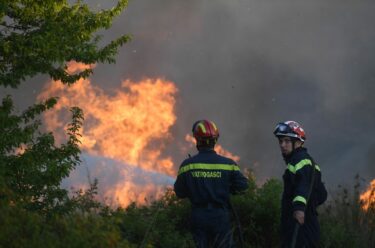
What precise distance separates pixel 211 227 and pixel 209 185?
0.51 meters

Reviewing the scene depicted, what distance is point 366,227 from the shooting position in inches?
404

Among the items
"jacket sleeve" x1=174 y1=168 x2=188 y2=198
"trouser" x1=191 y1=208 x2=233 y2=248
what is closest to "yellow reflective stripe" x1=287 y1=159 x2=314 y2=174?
"trouser" x1=191 y1=208 x2=233 y2=248

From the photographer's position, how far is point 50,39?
10789mm

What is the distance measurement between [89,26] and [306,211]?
7182 mm

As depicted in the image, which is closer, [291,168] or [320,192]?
[291,168]

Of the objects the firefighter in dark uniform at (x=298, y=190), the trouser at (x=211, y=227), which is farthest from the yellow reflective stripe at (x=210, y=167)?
the firefighter in dark uniform at (x=298, y=190)

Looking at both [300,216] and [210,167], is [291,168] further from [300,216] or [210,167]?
[210,167]

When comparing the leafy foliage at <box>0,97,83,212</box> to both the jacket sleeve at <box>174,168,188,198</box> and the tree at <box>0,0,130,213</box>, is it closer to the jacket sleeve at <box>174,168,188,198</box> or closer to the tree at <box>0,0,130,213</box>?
the tree at <box>0,0,130,213</box>

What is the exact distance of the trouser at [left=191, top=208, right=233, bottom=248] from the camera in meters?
6.96

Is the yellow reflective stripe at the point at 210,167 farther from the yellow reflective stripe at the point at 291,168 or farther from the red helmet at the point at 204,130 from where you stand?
the yellow reflective stripe at the point at 291,168

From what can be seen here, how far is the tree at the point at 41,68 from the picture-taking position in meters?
10.8

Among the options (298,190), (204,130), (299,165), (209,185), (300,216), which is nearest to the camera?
(300,216)

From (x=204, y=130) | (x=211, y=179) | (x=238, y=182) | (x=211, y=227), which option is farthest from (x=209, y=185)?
(x=204, y=130)

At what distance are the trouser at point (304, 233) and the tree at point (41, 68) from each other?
17.7ft
